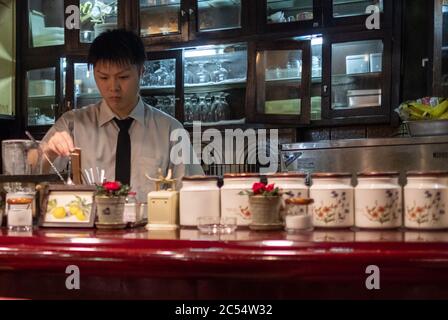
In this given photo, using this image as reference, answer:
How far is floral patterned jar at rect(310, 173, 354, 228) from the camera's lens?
1.27 m

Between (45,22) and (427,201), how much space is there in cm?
440

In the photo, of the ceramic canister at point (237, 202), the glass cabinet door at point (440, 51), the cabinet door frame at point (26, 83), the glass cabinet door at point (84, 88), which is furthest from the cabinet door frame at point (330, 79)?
the ceramic canister at point (237, 202)

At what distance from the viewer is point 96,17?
437 centimetres

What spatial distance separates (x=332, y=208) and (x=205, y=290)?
380 mm

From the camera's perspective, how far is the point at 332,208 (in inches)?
50.4

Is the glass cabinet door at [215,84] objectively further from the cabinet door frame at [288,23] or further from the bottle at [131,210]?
the bottle at [131,210]

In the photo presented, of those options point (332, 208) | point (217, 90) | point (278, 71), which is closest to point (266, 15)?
point (278, 71)

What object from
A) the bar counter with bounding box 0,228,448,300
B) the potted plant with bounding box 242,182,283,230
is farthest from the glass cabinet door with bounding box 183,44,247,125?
the bar counter with bounding box 0,228,448,300

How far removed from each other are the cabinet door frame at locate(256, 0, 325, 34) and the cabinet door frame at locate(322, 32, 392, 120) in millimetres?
143

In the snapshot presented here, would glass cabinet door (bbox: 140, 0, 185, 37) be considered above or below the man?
above

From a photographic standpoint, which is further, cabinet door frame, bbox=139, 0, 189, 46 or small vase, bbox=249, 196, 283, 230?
cabinet door frame, bbox=139, 0, 189, 46

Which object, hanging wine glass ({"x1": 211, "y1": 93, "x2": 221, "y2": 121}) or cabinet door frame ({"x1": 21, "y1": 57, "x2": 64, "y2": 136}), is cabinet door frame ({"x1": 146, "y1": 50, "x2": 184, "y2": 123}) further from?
cabinet door frame ({"x1": 21, "y1": 57, "x2": 64, "y2": 136})

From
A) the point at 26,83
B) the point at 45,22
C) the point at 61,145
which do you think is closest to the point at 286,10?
the point at 45,22

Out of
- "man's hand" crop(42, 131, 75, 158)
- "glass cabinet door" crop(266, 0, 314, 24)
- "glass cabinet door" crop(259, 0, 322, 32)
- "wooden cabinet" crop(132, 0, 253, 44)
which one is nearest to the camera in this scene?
"man's hand" crop(42, 131, 75, 158)
